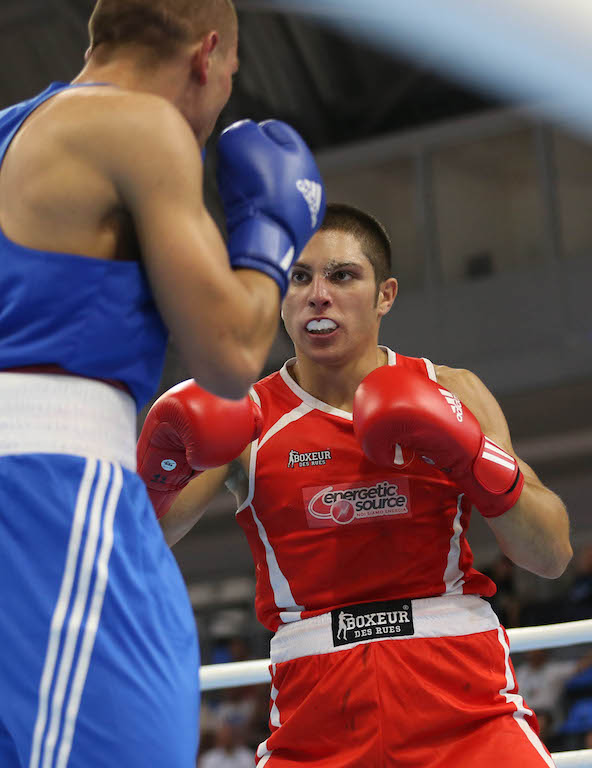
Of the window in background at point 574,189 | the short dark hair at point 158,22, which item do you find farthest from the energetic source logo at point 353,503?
the window in background at point 574,189

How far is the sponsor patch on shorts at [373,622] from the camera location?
213 cm

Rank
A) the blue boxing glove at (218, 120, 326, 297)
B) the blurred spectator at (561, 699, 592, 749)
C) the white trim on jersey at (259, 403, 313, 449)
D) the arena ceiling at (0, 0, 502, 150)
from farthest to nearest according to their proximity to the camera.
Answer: the arena ceiling at (0, 0, 502, 150) < the blurred spectator at (561, 699, 592, 749) < the white trim on jersey at (259, 403, 313, 449) < the blue boxing glove at (218, 120, 326, 297)

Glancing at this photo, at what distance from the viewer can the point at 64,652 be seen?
1.24 meters

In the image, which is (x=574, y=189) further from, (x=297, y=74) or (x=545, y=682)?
(x=545, y=682)

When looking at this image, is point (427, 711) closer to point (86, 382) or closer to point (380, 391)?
point (380, 391)

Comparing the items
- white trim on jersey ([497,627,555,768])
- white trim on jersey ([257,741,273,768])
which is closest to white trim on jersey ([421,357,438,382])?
white trim on jersey ([497,627,555,768])

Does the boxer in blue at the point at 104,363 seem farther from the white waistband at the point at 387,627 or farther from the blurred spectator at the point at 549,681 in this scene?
the blurred spectator at the point at 549,681

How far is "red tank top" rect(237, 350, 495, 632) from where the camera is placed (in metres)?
2.18

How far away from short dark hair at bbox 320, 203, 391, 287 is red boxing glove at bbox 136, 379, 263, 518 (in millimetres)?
550

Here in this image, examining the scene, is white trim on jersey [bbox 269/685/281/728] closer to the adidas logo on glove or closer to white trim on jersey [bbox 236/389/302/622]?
white trim on jersey [bbox 236/389/302/622]

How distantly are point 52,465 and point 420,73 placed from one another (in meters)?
9.97

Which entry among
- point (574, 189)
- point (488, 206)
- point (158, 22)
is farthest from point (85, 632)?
point (488, 206)

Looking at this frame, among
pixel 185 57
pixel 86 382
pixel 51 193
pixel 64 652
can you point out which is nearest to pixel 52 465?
pixel 86 382

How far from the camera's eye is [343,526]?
2.20m
